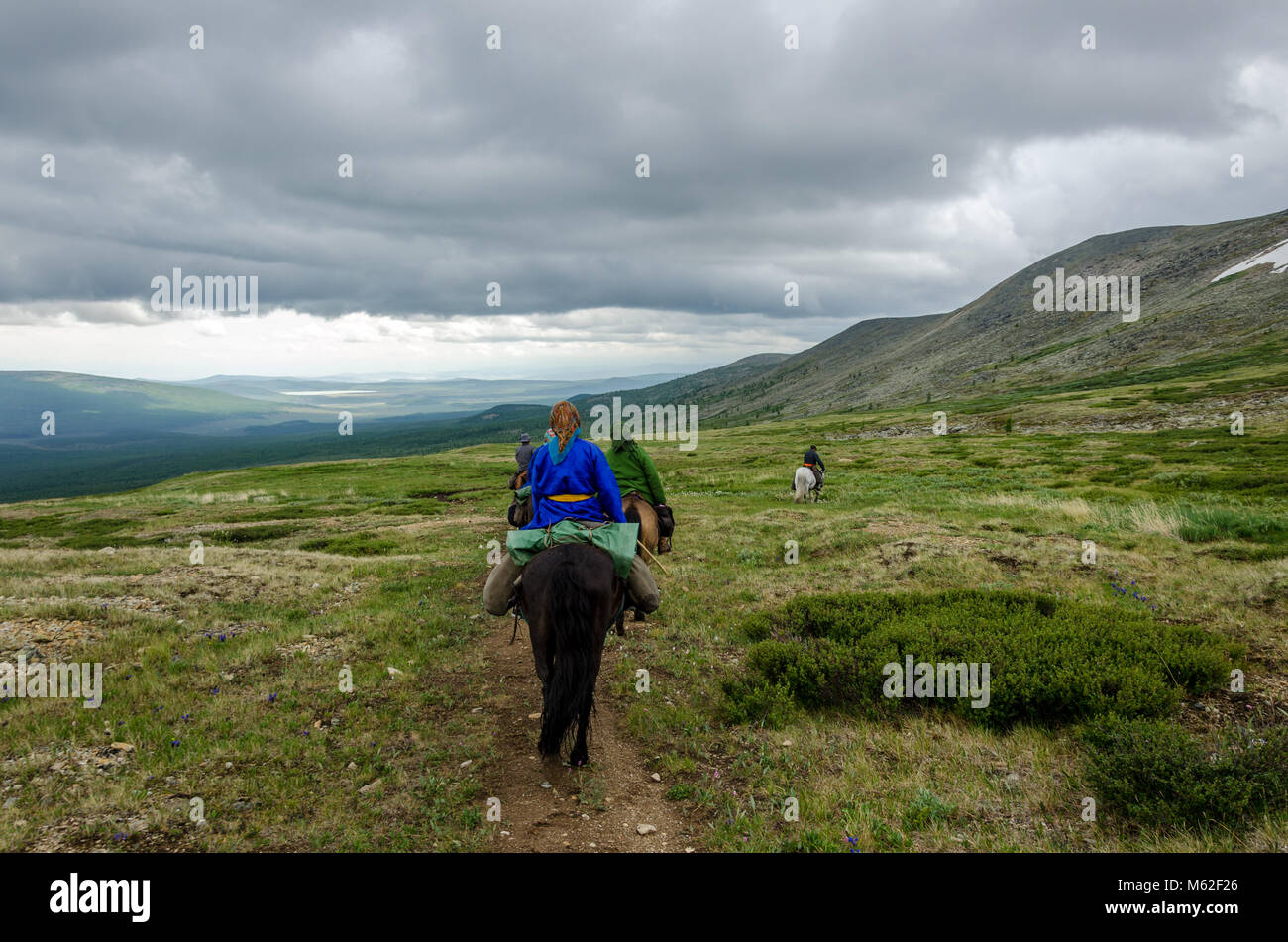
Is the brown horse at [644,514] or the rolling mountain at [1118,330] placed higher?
the rolling mountain at [1118,330]

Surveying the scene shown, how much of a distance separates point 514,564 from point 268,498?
189 ft

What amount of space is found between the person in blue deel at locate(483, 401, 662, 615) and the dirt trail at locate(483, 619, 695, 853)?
1842mm

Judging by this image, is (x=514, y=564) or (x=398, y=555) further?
(x=398, y=555)

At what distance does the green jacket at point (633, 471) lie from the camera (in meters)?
11.1

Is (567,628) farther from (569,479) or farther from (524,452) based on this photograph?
(524,452)

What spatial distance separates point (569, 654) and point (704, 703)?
3.10 meters

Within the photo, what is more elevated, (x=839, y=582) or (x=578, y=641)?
(x=578, y=641)

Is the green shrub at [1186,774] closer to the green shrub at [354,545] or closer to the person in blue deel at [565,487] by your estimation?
the person in blue deel at [565,487]

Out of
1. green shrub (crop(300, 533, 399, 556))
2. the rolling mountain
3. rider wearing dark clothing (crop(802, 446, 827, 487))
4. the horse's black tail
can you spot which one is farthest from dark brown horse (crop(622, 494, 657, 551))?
the rolling mountain

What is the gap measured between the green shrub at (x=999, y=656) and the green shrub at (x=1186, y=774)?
95cm

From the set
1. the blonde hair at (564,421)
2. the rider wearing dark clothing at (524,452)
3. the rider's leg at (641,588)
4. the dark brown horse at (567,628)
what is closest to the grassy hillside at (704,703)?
the dark brown horse at (567,628)

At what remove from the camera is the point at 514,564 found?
7.79 metres
